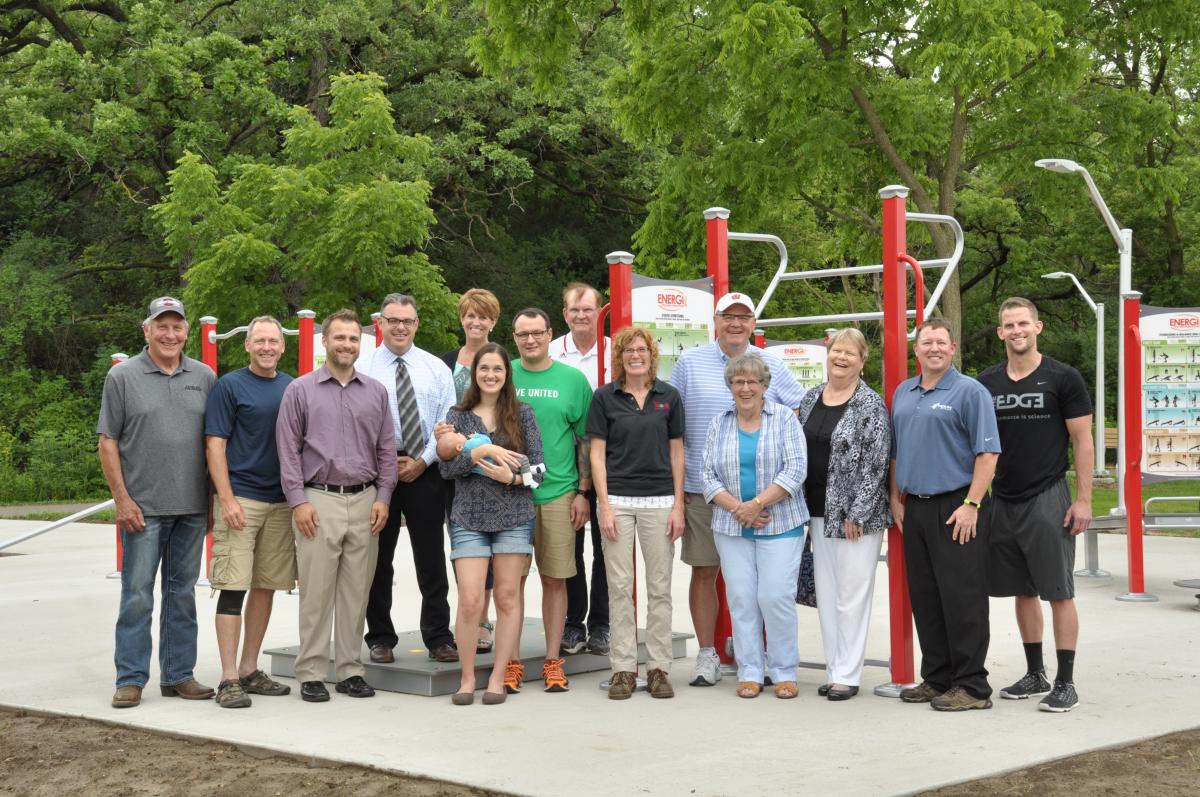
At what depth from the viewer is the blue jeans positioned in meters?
6.95

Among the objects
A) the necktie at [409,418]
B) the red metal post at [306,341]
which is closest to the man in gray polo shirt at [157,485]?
the necktie at [409,418]

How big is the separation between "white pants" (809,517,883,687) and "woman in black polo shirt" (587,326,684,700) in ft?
2.46

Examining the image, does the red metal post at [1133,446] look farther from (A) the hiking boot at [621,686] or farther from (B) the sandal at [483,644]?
(B) the sandal at [483,644]

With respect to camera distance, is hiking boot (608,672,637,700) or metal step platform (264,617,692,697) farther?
metal step platform (264,617,692,697)

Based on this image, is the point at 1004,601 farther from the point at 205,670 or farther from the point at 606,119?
the point at 606,119

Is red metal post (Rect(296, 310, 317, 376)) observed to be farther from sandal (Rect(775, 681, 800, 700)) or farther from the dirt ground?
sandal (Rect(775, 681, 800, 700))

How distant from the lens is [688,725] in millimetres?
6363

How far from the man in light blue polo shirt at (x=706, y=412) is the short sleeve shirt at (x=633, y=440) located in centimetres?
30

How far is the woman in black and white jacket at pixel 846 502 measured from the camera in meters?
6.90

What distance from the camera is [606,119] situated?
29.5 meters

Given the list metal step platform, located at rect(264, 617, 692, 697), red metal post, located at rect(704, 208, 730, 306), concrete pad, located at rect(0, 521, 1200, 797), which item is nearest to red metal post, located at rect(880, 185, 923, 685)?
concrete pad, located at rect(0, 521, 1200, 797)

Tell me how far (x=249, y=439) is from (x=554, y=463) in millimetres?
1544

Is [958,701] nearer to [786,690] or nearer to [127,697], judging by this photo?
[786,690]

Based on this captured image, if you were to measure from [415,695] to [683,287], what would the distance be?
2.90 meters
